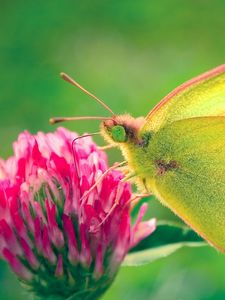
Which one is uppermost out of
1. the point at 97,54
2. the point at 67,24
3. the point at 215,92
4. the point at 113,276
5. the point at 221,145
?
the point at 67,24

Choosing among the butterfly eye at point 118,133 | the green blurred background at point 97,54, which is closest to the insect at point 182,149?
the butterfly eye at point 118,133

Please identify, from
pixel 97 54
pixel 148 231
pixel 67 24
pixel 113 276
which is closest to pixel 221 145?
pixel 148 231

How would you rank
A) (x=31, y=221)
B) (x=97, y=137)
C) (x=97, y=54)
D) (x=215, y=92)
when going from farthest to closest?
1. (x=97, y=54)
2. (x=97, y=137)
3. (x=215, y=92)
4. (x=31, y=221)

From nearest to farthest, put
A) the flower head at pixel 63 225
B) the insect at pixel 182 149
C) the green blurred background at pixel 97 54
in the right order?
1. the flower head at pixel 63 225
2. the insect at pixel 182 149
3. the green blurred background at pixel 97 54

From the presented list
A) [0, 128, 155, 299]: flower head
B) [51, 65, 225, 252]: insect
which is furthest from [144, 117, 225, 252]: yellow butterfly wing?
[0, 128, 155, 299]: flower head

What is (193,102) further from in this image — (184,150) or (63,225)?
(63,225)

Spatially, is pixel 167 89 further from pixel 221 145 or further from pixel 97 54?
pixel 221 145

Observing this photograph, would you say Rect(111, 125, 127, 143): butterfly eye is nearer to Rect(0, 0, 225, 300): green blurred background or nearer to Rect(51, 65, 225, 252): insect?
Rect(51, 65, 225, 252): insect

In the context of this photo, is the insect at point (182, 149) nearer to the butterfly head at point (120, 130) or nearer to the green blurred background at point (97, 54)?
the butterfly head at point (120, 130)
